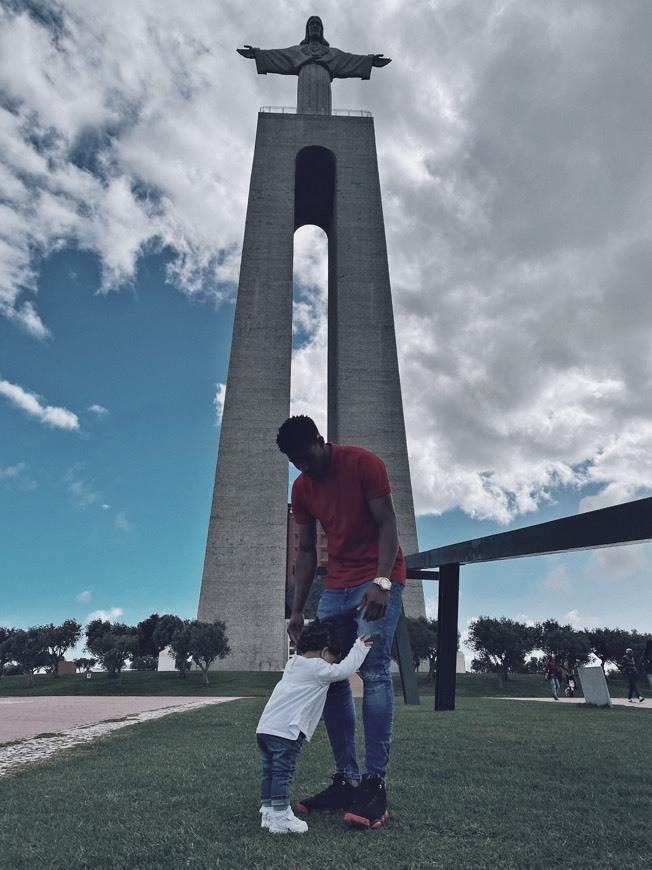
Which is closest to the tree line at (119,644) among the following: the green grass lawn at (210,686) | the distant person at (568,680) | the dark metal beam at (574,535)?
the green grass lawn at (210,686)

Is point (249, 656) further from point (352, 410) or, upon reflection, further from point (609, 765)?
point (609, 765)

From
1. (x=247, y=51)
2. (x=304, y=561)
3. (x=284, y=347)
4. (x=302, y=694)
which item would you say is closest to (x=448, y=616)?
(x=304, y=561)

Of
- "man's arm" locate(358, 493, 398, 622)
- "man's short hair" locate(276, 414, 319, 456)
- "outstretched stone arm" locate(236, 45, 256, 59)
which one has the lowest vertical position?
"man's arm" locate(358, 493, 398, 622)

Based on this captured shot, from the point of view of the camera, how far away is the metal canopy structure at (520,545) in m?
2.51

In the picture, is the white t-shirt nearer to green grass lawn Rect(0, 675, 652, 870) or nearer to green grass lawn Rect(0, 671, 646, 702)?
green grass lawn Rect(0, 675, 652, 870)

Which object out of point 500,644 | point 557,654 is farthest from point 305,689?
point 557,654

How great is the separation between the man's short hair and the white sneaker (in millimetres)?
1553

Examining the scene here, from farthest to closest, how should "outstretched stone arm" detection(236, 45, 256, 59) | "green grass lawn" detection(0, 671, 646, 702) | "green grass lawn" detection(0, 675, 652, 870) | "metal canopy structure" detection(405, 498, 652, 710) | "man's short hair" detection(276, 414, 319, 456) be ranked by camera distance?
1. "outstretched stone arm" detection(236, 45, 256, 59)
2. "green grass lawn" detection(0, 671, 646, 702)
3. "man's short hair" detection(276, 414, 319, 456)
4. "metal canopy structure" detection(405, 498, 652, 710)
5. "green grass lawn" detection(0, 675, 652, 870)

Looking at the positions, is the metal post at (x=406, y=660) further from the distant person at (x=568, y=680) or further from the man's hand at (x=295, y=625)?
the distant person at (x=568, y=680)

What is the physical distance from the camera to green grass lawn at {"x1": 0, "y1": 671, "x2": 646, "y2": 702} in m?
22.5

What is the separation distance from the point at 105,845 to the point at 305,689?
94 cm

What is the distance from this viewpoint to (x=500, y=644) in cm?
2686

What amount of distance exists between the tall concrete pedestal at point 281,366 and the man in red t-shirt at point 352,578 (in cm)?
2679

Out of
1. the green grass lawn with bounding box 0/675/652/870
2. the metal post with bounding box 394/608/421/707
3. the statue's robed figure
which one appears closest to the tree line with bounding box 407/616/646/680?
the metal post with bounding box 394/608/421/707
